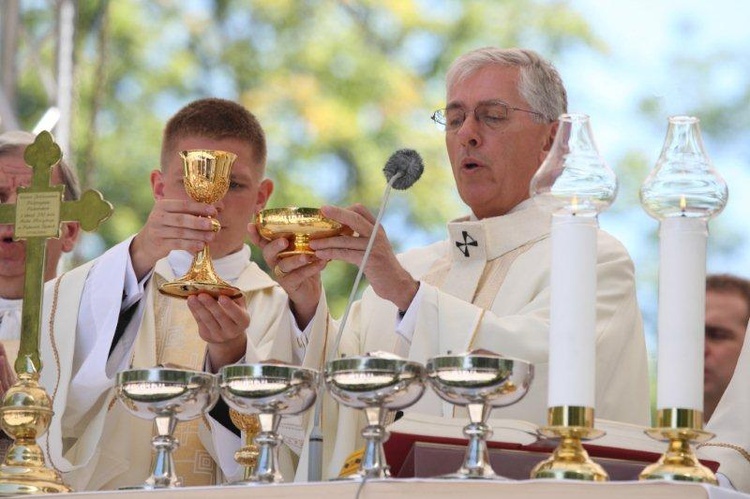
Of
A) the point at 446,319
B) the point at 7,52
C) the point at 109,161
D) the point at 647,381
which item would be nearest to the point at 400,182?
the point at 446,319

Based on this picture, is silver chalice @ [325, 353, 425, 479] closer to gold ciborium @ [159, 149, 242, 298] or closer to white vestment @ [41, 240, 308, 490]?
gold ciborium @ [159, 149, 242, 298]

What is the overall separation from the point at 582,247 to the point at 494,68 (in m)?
2.29

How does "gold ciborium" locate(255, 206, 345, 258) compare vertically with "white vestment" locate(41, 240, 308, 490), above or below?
above

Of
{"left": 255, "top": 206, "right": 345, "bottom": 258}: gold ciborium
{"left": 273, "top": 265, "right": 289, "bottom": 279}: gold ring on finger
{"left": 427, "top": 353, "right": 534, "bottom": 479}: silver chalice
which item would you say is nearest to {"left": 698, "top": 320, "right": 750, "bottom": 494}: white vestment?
{"left": 427, "top": 353, "right": 534, "bottom": 479}: silver chalice

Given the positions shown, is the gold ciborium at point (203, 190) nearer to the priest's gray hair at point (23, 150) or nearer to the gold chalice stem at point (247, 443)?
the gold chalice stem at point (247, 443)

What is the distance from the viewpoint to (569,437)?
3135 mm

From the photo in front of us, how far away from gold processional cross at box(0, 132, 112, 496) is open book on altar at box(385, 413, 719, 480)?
0.85 metres

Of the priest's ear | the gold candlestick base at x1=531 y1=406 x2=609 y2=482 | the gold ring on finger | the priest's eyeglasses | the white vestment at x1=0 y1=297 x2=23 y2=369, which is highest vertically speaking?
the priest's eyeglasses

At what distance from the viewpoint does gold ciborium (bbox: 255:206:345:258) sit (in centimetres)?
425

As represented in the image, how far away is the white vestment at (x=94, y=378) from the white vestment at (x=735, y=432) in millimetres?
1276

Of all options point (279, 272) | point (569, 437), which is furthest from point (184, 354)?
point (569, 437)

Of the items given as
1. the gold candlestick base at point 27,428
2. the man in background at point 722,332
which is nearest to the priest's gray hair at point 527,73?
the man in background at point 722,332

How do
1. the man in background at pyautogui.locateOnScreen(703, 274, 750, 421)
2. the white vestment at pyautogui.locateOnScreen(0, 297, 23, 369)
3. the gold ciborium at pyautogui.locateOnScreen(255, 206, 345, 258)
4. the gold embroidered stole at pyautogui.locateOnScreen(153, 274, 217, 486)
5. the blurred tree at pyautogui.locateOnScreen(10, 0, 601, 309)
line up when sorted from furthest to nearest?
the blurred tree at pyautogui.locateOnScreen(10, 0, 601, 309)
the man in background at pyautogui.locateOnScreen(703, 274, 750, 421)
the white vestment at pyautogui.locateOnScreen(0, 297, 23, 369)
the gold embroidered stole at pyautogui.locateOnScreen(153, 274, 217, 486)
the gold ciborium at pyautogui.locateOnScreen(255, 206, 345, 258)

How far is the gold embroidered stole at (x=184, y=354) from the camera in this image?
5.08 metres
